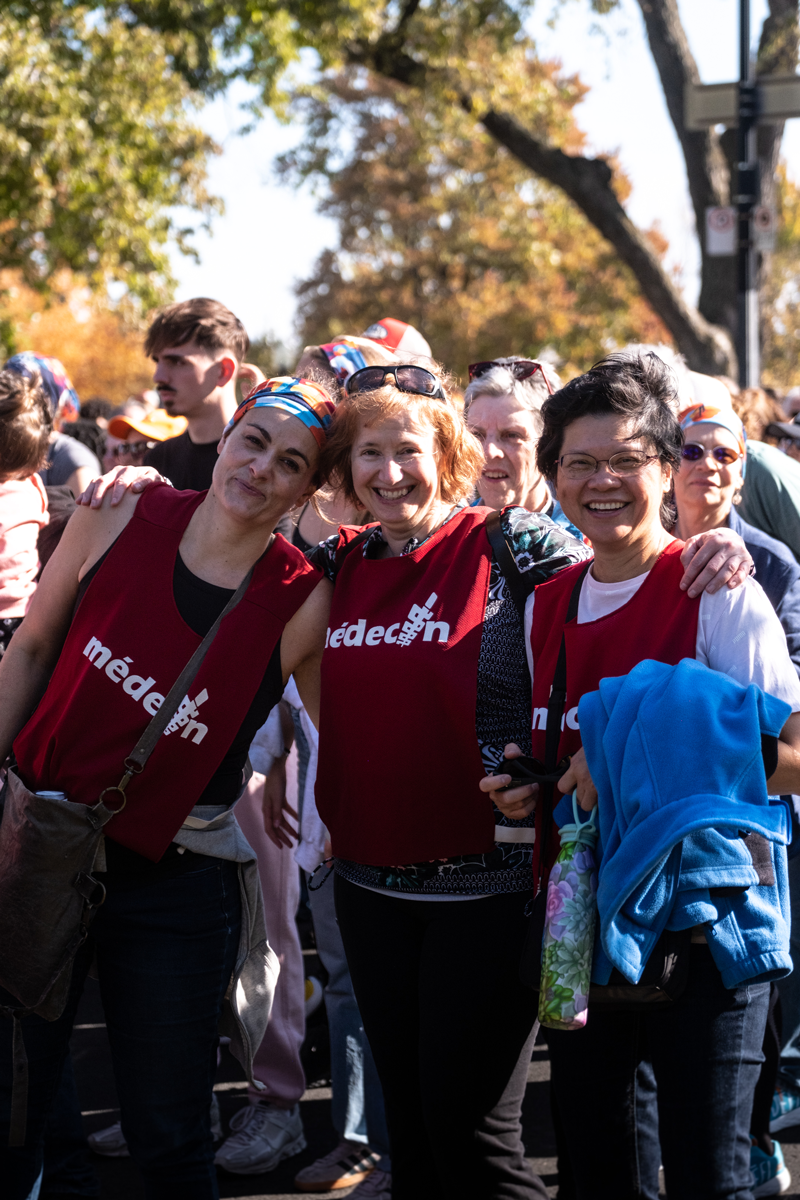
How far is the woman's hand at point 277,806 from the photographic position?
3.67 meters

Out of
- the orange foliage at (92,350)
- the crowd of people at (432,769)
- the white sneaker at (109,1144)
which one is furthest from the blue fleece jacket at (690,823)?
the orange foliage at (92,350)

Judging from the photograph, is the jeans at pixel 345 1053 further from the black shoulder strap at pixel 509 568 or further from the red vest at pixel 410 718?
the black shoulder strap at pixel 509 568

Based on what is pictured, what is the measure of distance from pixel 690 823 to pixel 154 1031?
4.03ft

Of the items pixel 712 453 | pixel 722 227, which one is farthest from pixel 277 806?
pixel 722 227

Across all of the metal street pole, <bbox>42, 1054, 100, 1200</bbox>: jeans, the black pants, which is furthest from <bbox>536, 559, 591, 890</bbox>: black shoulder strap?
the metal street pole

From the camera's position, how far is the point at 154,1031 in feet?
8.06

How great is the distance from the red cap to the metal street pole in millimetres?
5538

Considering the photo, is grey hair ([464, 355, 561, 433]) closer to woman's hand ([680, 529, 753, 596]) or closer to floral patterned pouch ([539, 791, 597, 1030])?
woman's hand ([680, 529, 753, 596])

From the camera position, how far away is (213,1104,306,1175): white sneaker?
12.2ft

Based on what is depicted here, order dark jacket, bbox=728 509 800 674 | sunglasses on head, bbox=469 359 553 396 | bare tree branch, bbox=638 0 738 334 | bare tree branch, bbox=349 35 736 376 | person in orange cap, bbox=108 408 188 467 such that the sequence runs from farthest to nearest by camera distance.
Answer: bare tree branch, bbox=349 35 736 376 → bare tree branch, bbox=638 0 738 334 → person in orange cap, bbox=108 408 188 467 → sunglasses on head, bbox=469 359 553 396 → dark jacket, bbox=728 509 800 674

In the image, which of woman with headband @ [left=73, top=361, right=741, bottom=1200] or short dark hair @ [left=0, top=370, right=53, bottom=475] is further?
short dark hair @ [left=0, top=370, right=53, bottom=475]

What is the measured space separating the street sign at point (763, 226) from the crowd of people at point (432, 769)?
7887mm

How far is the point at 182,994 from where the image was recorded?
8.16 ft

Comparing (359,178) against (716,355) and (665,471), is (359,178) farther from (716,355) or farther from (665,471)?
(665,471)
